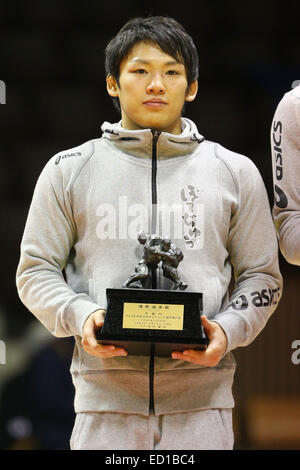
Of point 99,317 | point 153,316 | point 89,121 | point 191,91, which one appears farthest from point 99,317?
point 89,121

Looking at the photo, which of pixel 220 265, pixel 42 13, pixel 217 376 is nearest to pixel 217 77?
pixel 42 13

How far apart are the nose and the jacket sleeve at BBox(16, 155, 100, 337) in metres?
0.27

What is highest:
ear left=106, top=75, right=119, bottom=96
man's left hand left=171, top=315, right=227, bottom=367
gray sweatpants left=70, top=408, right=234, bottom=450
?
ear left=106, top=75, right=119, bottom=96

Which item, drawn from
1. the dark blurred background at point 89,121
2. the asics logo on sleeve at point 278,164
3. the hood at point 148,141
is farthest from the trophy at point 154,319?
the dark blurred background at point 89,121

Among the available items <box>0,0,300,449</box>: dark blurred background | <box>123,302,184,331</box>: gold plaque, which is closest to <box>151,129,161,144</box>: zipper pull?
<box>123,302,184,331</box>: gold plaque

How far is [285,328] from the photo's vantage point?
2562mm

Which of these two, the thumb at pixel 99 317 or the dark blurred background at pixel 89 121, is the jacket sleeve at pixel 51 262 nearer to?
the thumb at pixel 99 317

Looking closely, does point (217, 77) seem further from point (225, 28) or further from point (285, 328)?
point (285, 328)

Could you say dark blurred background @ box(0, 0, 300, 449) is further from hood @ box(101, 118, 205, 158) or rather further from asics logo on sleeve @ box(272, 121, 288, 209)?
hood @ box(101, 118, 205, 158)

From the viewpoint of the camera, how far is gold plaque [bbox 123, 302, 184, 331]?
4.67 ft

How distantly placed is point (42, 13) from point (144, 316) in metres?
1.63

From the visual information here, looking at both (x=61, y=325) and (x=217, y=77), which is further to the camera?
(x=217, y=77)

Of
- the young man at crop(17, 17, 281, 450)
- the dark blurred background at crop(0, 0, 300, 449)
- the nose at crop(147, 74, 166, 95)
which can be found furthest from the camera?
the dark blurred background at crop(0, 0, 300, 449)

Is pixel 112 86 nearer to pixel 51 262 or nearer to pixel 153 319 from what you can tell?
pixel 51 262
